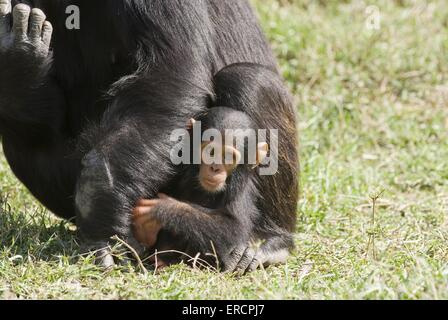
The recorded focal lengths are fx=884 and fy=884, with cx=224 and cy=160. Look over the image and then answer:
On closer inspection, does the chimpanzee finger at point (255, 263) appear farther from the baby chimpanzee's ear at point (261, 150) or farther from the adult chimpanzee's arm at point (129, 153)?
the adult chimpanzee's arm at point (129, 153)

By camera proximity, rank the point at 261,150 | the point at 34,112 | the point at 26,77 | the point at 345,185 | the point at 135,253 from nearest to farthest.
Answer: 1. the point at 135,253
2. the point at 261,150
3. the point at 26,77
4. the point at 34,112
5. the point at 345,185

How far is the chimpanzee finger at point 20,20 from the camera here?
5422mm

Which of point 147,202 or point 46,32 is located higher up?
point 46,32

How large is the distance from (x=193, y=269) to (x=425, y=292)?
1.42 metres

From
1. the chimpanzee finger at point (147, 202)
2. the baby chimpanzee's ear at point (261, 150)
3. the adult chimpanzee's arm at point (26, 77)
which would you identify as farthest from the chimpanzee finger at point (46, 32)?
the baby chimpanzee's ear at point (261, 150)

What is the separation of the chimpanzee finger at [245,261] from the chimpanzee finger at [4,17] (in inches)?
80.5

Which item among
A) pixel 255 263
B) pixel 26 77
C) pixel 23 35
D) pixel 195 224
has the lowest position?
pixel 255 263

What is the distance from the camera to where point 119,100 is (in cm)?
549

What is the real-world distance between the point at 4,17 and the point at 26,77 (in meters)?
0.41

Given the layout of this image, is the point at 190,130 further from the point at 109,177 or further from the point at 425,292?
the point at 425,292

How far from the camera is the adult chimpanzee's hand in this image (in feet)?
18.0

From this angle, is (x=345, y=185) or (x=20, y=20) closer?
(x=20, y=20)

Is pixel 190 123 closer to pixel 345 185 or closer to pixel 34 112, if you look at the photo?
pixel 34 112

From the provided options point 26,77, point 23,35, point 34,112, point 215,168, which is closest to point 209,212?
point 215,168
